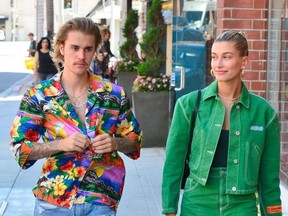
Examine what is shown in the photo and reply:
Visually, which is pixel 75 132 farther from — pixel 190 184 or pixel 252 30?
pixel 252 30

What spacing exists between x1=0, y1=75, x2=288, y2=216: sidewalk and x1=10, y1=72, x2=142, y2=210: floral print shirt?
3423 mm

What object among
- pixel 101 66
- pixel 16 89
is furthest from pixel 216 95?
pixel 16 89

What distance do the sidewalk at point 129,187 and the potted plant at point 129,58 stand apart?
539cm

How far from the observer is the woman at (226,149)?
3.90 metres

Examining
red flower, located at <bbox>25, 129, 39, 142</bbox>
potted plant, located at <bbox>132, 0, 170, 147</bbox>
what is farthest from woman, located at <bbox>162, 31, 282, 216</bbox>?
potted plant, located at <bbox>132, 0, 170, 147</bbox>

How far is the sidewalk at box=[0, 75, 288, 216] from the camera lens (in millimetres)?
7941

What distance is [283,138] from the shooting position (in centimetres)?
792


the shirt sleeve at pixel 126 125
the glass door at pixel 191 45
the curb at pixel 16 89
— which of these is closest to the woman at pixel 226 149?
the shirt sleeve at pixel 126 125

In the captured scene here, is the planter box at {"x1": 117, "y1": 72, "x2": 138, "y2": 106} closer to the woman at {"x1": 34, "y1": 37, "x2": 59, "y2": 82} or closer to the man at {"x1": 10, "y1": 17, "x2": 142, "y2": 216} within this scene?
the woman at {"x1": 34, "y1": 37, "x2": 59, "y2": 82}

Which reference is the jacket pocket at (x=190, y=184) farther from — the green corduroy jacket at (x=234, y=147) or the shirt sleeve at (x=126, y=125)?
the shirt sleeve at (x=126, y=125)

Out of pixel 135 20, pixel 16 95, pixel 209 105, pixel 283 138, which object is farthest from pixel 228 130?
pixel 16 95

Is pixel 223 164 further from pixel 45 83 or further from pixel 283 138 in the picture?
pixel 283 138

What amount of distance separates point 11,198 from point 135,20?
1058cm

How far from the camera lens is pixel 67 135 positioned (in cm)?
390
